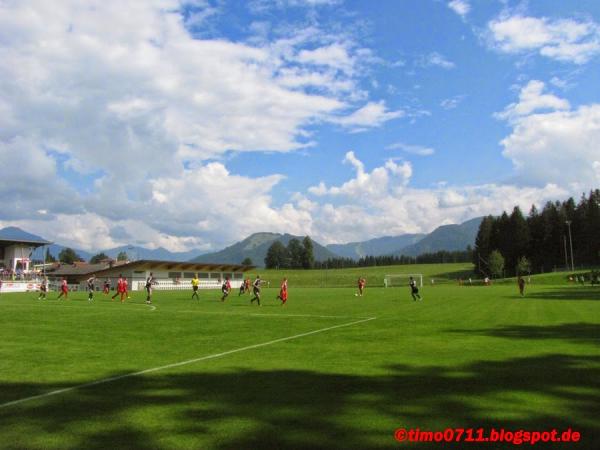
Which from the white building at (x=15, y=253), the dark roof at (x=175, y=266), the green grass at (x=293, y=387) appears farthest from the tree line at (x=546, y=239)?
the green grass at (x=293, y=387)

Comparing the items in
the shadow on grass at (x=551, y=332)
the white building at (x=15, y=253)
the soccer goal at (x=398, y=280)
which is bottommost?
the soccer goal at (x=398, y=280)

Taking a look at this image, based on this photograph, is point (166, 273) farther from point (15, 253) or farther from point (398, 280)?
point (398, 280)

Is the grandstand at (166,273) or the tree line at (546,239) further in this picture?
the tree line at (546,239)

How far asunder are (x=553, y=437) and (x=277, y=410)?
3570mm

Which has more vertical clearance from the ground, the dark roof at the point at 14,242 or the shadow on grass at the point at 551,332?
the dark roof at the point at 14,242

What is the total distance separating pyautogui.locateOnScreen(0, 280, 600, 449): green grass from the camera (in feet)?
20.8

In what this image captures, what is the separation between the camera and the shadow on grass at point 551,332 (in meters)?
15.0

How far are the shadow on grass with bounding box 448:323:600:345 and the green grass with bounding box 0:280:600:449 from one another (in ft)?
0.20

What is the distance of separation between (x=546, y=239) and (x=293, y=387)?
424 feet

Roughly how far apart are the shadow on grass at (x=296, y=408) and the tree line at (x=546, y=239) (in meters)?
113

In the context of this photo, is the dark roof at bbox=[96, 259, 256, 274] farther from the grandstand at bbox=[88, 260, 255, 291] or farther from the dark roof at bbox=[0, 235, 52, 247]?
the dark roof at bbox=[0, 235, 52, 247]

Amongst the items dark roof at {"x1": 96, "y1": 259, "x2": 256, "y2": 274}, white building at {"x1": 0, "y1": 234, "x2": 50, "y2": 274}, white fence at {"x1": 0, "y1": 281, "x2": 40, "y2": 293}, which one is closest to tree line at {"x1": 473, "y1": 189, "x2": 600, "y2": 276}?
dark roof at {"x1": 96, "y1": 259, "x2": 256, "y2": 274}

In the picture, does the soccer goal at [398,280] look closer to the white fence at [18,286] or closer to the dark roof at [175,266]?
the dark roof at [175,266]

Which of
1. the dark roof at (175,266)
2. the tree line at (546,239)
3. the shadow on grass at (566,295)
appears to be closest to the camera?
the shadow on grass at (566,295)
